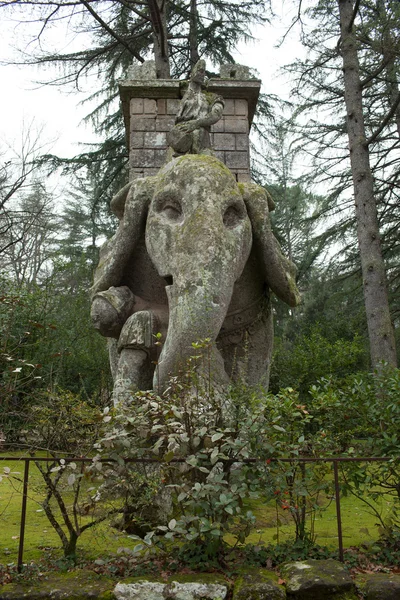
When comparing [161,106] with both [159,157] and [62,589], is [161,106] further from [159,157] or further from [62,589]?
[62,589]

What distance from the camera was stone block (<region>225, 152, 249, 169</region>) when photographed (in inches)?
263

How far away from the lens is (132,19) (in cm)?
1345

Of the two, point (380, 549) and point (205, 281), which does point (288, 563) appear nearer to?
point (380, 549)

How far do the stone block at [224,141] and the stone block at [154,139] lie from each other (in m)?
0.56

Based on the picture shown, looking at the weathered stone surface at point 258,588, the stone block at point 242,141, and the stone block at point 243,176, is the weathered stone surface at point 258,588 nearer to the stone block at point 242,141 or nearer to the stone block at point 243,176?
the stone block at point 243,176

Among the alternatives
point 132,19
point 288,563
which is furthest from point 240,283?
point 132,19

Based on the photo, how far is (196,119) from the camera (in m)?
4.63

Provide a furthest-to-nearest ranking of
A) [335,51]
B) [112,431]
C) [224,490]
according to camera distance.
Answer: [335,51], [112,431], [224,490]

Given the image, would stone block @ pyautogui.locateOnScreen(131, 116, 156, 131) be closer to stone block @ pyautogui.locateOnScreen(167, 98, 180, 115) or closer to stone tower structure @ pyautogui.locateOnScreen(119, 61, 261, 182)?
stone tower structure @ pyautogui.locateOnScreen(119, 61, 261, 182)

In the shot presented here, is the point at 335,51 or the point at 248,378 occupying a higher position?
the point at 335,51

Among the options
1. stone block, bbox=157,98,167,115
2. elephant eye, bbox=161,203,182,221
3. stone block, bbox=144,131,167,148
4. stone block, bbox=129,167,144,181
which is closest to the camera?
elephant eye, bbox=161,203,182,221

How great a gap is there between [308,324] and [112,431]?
16.4 m

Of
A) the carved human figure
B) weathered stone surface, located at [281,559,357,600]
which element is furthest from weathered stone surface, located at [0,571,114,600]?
the carved human figure

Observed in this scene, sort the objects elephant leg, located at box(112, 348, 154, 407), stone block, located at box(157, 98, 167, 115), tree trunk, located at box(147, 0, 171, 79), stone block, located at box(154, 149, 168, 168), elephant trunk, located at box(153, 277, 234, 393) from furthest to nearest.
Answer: tree trunk, located at box(147, 0, 171, 79)
stone block, located at box(157, 98, 167, 115)
stone block, located at box(154, 149, 168, 168)
elephant leg, located at box(112, 348, 154, 407)
elephant trunk, located at box(153, 277, 234, 393)
